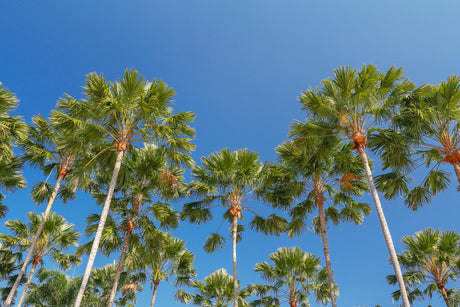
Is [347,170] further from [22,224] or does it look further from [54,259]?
[22,224]

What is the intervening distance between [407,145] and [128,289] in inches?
518

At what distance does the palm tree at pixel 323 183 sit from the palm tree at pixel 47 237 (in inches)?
455

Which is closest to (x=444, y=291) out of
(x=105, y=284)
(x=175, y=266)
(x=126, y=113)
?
(x=175, y=266)

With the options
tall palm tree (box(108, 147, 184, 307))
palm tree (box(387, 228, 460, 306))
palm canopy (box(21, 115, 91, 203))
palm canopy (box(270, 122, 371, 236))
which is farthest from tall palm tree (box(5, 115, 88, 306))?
palm tree (box(387, 228, 460, 306))

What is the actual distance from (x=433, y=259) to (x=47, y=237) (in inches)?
790

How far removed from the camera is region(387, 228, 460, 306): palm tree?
535 inches

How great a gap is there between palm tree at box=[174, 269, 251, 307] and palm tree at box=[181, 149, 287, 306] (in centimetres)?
527

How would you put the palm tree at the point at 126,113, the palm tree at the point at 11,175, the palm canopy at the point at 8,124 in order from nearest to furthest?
the palm tree at the point at 126,113 → the palm canopy at the point at 8,124 → the palm tree at the point at 11,175

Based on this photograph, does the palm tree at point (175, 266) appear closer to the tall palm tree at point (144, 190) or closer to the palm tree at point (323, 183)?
the tall palm tree at point (144, 190)

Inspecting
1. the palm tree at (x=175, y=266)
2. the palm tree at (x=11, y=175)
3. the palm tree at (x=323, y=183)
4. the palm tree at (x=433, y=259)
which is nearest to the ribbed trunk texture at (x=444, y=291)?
the palm tree at (x=433, y=259)

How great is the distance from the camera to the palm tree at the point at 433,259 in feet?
44.6

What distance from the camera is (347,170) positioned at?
12422mm

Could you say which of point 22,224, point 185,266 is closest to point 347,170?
point 185,266

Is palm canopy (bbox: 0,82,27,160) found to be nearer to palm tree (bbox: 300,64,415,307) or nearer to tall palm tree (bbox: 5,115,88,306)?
tall palm tree (bbox: 5,115,88,306)
